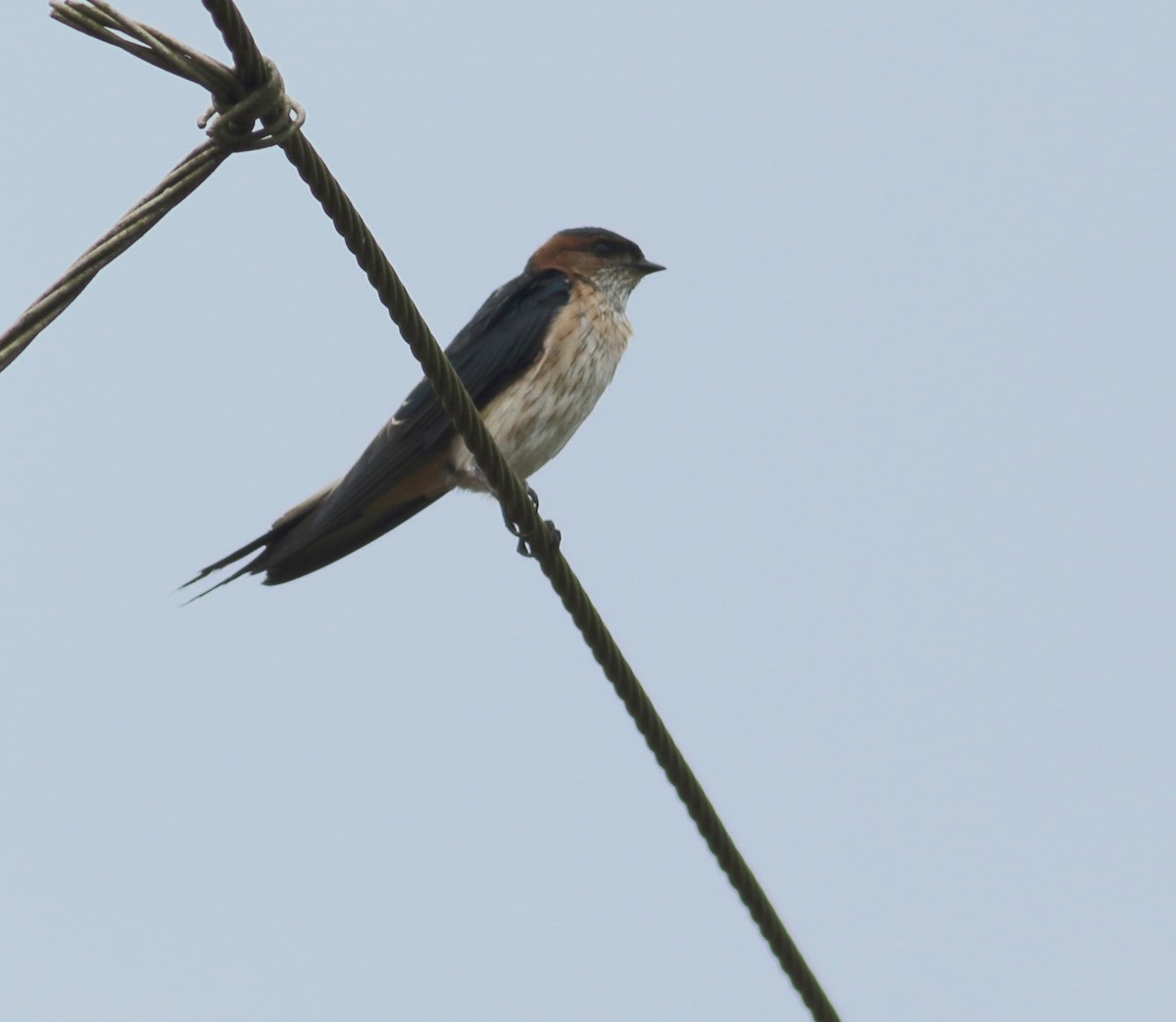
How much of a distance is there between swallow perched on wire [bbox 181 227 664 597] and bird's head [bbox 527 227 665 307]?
159 mm

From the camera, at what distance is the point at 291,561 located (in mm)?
6312

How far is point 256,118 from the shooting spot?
331cm

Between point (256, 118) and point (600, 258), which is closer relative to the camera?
point (256, 118)

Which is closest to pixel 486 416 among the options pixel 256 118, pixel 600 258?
pixel 600 258

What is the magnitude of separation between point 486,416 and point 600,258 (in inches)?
49.6

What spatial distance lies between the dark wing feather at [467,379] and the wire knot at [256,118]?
2.41 m

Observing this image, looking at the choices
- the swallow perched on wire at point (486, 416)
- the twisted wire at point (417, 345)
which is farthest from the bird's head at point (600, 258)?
the twisted wire at point (417, 345)

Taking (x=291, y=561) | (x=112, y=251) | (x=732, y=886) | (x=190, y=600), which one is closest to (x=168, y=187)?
(x=112, y=251)

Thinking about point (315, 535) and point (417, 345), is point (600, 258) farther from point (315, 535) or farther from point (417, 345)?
point (417, 345)

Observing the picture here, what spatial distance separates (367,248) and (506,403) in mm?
2978

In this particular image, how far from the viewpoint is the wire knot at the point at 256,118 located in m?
3.29

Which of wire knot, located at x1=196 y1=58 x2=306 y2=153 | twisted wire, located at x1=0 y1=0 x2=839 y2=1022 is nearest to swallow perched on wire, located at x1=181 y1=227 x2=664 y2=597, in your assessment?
twisted wire, located at x1=0 y1=0 x2=839 y2=1022

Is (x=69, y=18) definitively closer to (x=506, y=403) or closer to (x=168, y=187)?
(x=168, y=187)

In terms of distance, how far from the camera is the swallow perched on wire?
6.18m
